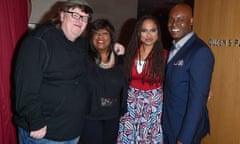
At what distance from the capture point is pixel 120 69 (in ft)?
6.39

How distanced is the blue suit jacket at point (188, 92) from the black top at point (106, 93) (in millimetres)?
344

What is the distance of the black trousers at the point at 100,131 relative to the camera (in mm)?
1876

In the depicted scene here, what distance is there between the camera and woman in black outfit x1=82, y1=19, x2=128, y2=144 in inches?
72.9

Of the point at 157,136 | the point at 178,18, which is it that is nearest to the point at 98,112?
the point at 157,136

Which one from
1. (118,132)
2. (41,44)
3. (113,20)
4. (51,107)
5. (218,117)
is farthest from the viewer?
(113,20)

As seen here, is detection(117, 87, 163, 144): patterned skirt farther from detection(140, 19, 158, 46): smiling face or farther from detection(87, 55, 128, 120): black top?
detection(140, 19, 158, 46): smiling face

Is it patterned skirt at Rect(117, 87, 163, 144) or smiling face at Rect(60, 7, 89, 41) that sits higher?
smiling face at Rect(60, 7, 89, 41)

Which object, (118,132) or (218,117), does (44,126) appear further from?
(218,117)

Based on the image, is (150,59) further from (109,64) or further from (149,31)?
(109,64)

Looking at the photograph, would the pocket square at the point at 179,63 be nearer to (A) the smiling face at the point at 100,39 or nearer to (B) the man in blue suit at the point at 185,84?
(B) the man in blue suit at the point at 185,84

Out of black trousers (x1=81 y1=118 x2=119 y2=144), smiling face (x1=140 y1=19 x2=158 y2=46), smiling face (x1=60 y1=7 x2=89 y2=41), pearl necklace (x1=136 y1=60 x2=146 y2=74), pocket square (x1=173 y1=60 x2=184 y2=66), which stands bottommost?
black trousers (x1=81 y1=118 x2=119 y2=144)

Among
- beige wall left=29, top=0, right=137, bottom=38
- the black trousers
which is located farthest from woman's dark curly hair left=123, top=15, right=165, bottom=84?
beige wall left=29, top=0, right=137, bottom=38

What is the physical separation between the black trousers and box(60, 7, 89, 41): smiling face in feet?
2.40

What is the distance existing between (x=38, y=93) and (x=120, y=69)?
2.55 feet
